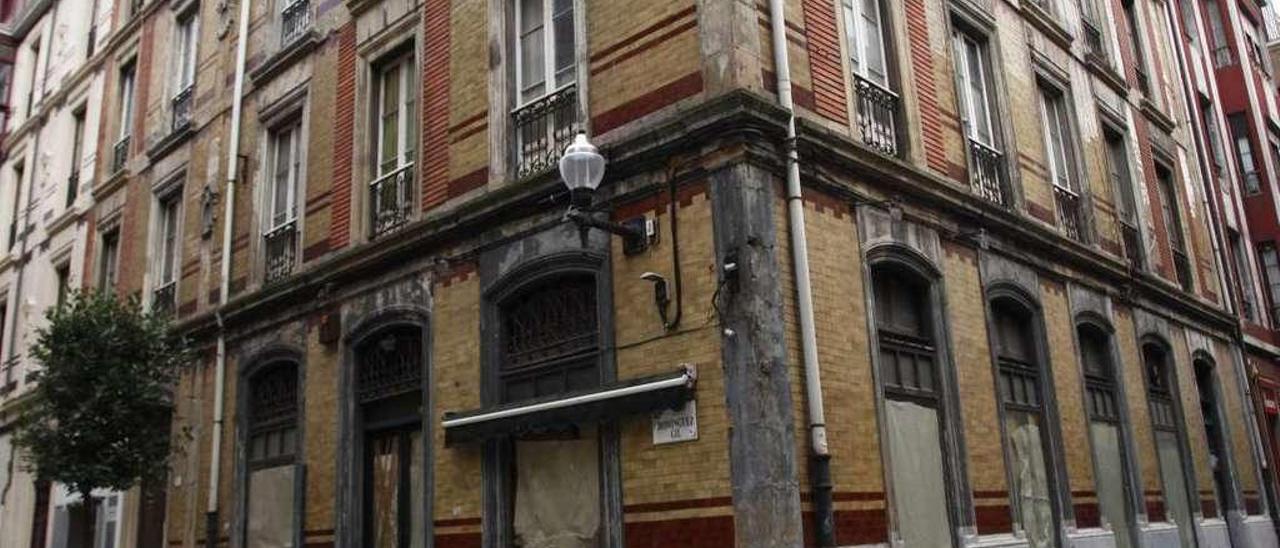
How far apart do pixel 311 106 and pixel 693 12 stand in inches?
256

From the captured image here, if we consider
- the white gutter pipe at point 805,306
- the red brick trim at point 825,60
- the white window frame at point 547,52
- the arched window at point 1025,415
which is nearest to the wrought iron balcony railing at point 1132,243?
the arched window at point 1025,415

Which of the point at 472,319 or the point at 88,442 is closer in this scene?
the point at 472,319

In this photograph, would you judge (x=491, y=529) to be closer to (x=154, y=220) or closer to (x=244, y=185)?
(x=244, y=185)

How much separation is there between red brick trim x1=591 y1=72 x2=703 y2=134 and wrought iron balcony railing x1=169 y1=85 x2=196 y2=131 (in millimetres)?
9406

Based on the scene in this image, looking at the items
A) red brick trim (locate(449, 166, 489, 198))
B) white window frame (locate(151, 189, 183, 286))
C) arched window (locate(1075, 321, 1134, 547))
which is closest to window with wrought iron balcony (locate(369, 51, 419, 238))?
red brick trim (locate(449, 166, 489, 198))

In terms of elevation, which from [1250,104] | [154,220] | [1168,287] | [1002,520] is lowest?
[1002,520]

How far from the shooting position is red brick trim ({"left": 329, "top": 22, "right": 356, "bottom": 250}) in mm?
12359

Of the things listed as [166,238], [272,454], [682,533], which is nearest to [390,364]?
[272,454]

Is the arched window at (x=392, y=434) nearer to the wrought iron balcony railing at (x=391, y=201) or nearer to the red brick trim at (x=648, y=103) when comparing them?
the wrought iron balcony railing at (x=391, y=201)

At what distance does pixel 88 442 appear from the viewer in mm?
12102

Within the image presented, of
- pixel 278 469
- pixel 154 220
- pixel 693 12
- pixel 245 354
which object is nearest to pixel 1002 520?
pixel 693 12

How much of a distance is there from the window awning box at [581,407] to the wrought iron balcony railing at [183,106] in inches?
363

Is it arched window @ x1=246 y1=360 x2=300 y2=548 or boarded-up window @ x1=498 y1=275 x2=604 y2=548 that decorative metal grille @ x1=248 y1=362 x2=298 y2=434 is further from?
boarded-up window @ x1=498 y1=275 x2=604 y2=548

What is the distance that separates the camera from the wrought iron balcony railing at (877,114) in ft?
33.1
